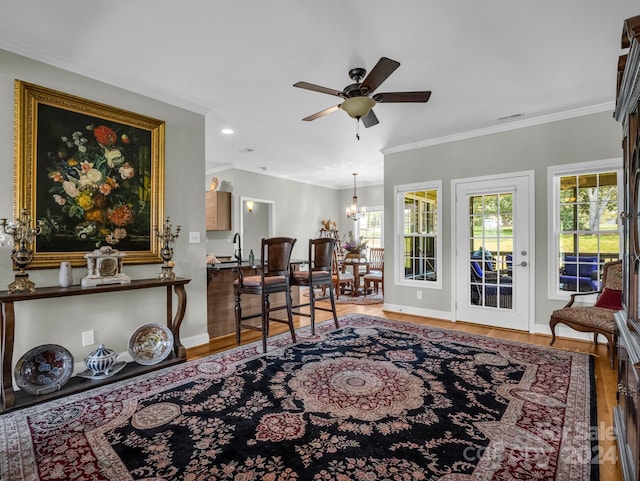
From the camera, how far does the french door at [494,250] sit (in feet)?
13.7

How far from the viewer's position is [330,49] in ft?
8.59

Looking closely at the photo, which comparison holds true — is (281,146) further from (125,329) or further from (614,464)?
(614,464)

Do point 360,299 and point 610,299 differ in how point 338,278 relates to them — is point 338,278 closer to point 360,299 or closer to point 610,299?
point 360,299

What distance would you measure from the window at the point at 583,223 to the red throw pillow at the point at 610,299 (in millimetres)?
424

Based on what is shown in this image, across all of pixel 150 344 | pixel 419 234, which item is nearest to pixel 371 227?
pixel 419 234

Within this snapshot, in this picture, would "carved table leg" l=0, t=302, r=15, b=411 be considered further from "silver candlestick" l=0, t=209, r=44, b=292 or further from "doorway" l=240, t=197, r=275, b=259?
"doorway" l=240, t=197, r=275, b=259

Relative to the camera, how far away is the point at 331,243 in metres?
4.04

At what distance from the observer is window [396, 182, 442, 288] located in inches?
195

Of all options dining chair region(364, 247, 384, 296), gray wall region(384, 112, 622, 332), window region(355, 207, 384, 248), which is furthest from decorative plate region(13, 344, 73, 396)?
window region(355, 207, 384, 248)

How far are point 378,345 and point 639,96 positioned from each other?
9.12 feet

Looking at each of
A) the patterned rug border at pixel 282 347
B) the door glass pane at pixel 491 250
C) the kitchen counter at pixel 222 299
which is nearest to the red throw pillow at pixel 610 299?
the patterned rug border at pixel 282 347

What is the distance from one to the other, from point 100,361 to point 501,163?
15.6 ft

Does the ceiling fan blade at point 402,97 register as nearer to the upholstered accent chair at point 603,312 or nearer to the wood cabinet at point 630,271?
the wood cabinet at point 630,271

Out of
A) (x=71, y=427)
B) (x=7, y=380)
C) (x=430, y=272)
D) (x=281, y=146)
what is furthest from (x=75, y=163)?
(x=430, y=272)
